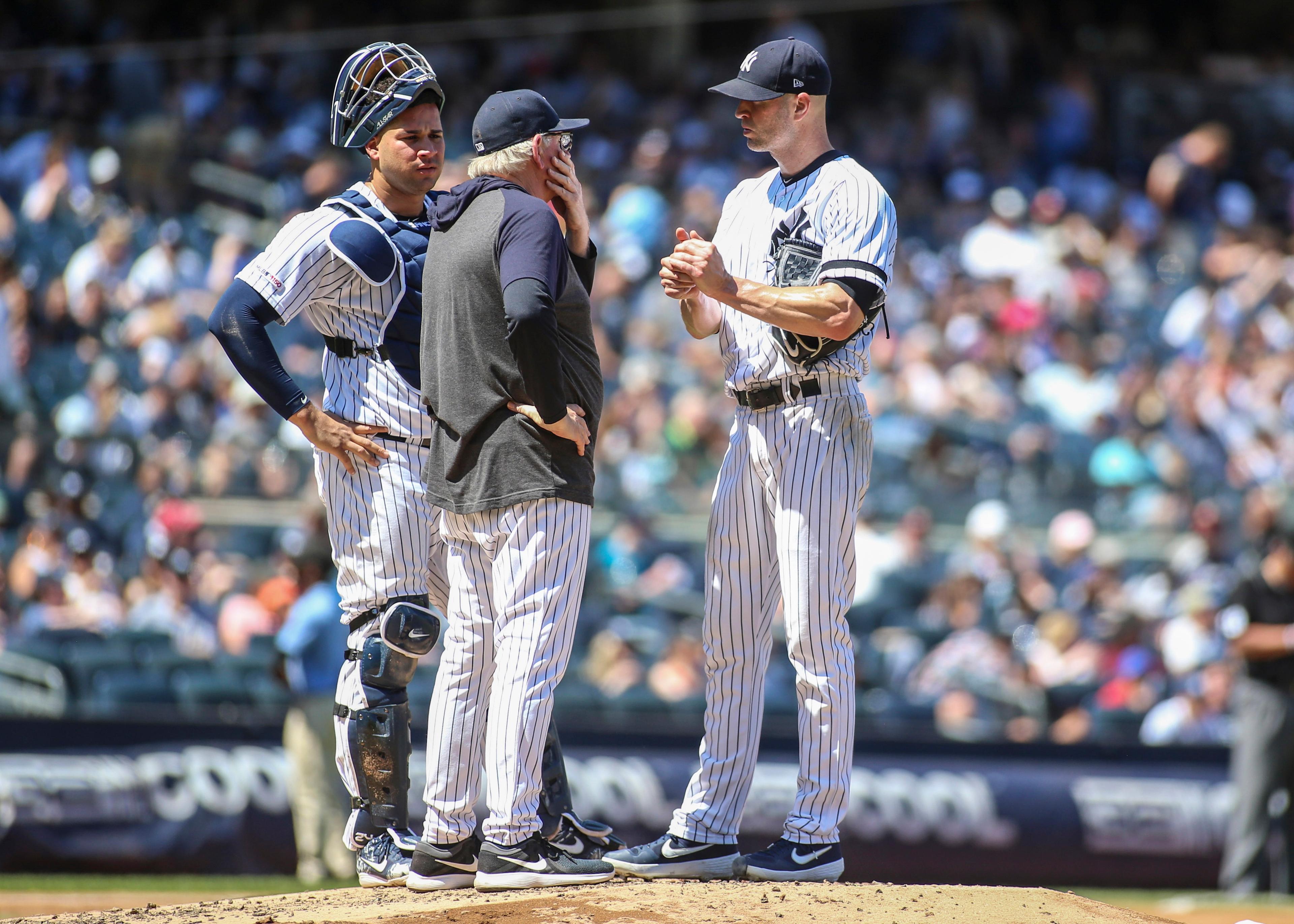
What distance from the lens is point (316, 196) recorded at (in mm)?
12562

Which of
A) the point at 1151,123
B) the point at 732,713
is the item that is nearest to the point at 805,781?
the point at 732,713

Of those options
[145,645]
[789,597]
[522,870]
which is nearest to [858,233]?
[789,597]

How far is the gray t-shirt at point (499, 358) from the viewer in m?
3.91

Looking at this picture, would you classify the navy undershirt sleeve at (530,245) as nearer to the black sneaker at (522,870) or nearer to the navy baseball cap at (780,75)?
the navy baseball cap at (780,75)

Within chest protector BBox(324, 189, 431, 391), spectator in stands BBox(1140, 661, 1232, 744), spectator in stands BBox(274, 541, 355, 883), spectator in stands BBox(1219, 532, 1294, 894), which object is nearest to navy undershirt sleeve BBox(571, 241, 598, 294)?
chest protector BBox(324, 189, 431, 391)

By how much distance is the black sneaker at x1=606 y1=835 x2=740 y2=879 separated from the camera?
432 centimetres

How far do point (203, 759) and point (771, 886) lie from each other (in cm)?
494

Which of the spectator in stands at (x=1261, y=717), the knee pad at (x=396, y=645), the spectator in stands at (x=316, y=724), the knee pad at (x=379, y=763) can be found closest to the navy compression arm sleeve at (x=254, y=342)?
the knee pad at (x=396, y=645)

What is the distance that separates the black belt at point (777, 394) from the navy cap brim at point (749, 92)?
2.54ft

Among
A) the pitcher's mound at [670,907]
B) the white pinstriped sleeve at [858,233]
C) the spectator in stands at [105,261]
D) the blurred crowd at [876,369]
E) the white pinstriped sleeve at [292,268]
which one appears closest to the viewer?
the pitcher's mound at [670,907]

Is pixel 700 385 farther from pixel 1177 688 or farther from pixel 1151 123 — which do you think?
pixel 1151 123

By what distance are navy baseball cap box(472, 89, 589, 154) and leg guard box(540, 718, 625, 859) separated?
1621mm

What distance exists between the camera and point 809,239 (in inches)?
167

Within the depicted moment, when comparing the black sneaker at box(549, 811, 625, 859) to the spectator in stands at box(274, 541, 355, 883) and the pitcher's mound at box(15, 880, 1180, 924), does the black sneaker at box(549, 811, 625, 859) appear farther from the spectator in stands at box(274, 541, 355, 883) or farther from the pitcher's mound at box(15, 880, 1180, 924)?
the spectator in stands at box(274, 541, 355, 883)
